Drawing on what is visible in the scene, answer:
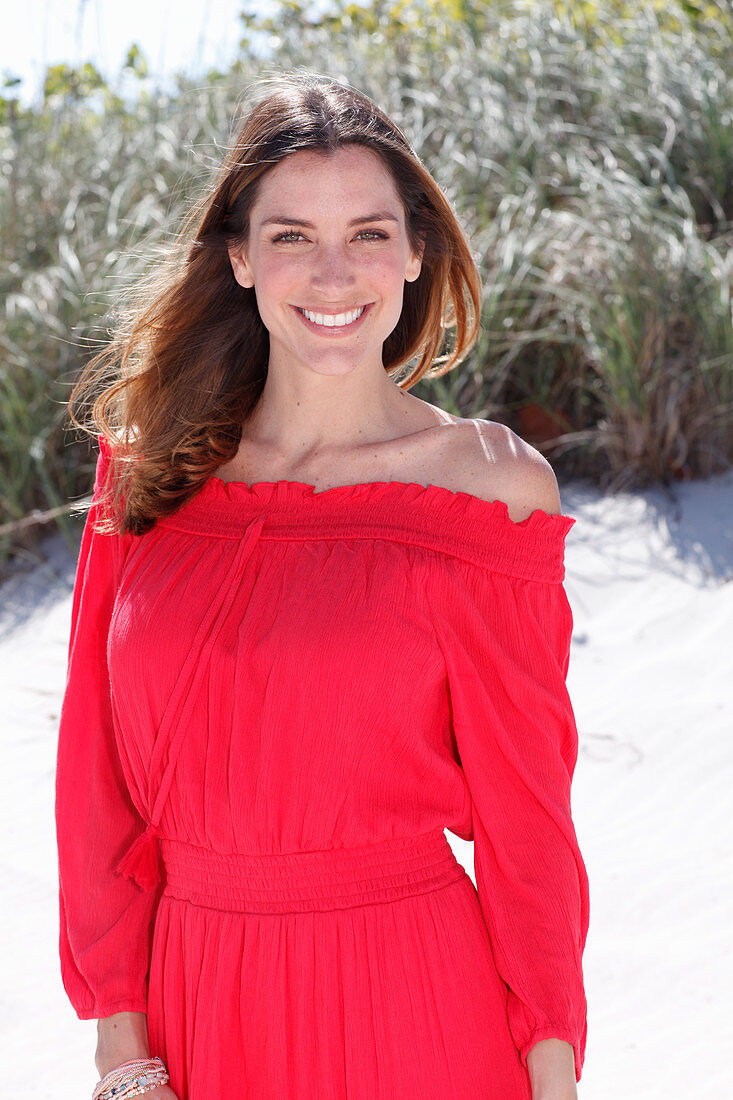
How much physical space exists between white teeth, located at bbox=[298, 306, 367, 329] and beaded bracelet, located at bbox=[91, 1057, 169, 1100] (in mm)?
1118

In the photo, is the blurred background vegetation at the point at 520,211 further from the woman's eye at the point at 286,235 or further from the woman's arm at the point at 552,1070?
the woman's arm at the point at 552,1070

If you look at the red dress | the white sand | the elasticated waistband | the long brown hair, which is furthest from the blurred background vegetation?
the elasticated waistband

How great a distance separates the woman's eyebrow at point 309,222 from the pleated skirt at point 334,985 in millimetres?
937

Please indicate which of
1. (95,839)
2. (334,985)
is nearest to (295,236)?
(95,839)

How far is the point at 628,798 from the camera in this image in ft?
11.6

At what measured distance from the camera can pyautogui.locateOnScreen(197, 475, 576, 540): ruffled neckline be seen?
1706mm

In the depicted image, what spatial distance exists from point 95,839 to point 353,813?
1.45ft

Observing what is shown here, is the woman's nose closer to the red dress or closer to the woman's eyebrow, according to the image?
the woman's eyebrow

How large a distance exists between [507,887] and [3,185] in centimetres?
592

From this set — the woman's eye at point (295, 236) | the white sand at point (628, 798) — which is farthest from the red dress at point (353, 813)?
the white sand at point (628, 798)

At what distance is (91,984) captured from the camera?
1.67 meters

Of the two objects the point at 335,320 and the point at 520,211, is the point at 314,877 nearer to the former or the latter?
the point at 335,320

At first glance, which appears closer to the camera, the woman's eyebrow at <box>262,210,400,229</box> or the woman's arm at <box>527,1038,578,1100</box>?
the woman's arm at <box>527,1038,578,1100</box>

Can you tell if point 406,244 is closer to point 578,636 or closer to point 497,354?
point 578,636
